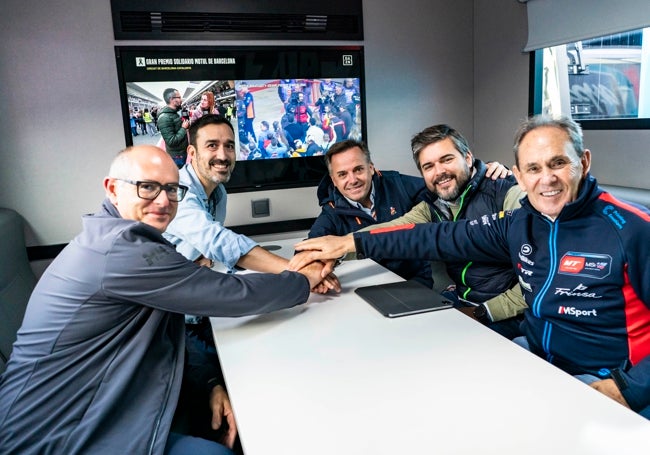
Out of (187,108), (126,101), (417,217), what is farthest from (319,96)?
(417,217)

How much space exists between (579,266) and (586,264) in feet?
0.07

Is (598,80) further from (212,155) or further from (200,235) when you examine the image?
(200,235)

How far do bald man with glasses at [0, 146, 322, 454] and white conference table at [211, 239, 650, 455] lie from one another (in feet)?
0.66

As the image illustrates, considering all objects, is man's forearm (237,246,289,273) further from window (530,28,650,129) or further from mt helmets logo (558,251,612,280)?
window (530,28,650,129)

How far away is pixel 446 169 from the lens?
6.95ft

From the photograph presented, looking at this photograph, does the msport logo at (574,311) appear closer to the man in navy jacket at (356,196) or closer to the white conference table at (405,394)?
the white conference table at (405,394)

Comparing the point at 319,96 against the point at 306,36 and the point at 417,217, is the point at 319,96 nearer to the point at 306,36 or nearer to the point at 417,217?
the point at 306,36

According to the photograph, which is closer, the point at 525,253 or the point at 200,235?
the point at 525,253

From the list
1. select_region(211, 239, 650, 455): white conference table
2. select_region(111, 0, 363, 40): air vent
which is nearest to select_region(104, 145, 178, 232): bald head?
select_region(211, 239, 650, 455): white conference table

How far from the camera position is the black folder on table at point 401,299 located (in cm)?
159

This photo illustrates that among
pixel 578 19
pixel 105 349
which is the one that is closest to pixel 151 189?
pixel 105 349

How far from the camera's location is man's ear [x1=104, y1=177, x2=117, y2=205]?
1449 millimetres

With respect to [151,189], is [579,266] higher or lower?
lower

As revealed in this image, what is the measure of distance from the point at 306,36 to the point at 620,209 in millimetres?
2585
